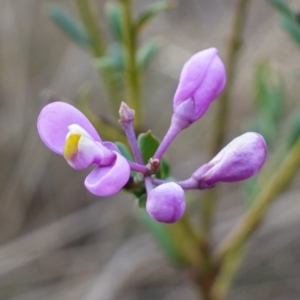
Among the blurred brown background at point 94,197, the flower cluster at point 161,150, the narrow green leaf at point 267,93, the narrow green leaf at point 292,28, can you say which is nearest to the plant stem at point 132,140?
the flower cluster at point 161,150

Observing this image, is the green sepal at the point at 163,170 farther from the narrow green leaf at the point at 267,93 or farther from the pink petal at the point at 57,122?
the narrow green leaf at the point at 267,93

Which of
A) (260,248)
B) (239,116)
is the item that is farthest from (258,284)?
(239,116)

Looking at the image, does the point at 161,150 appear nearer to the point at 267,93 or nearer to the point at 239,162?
the point at 239,162

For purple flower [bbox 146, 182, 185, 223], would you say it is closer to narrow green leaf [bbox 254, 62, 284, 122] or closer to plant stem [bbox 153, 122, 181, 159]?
plant stem [bbox 153, 122, 181, 159]

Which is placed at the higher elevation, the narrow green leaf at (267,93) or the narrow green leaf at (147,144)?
the narrow green leaf at (147,144)

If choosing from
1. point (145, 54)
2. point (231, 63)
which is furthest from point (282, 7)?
point (145, 54)

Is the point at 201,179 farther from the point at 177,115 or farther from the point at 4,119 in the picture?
the point at 4,119

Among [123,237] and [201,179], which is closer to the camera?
[201,179]

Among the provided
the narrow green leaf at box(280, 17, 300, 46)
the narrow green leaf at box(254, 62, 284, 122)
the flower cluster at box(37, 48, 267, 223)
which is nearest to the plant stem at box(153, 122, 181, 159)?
the flower cluster at box(37, 48, 267, 223)
